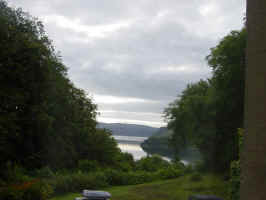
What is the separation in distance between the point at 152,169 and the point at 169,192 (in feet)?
27.9

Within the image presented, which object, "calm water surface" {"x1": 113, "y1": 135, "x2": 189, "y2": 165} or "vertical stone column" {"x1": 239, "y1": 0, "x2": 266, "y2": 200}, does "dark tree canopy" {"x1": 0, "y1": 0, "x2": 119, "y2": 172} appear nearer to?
"calm water surface" {"x1": 113, "y1": 135, "x2": 189, "y2": 165}

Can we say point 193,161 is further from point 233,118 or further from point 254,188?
point 254,188

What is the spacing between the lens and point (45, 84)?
14.1 m

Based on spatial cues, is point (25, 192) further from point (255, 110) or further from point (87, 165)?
point (255, 110)

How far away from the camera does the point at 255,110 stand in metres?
1.69

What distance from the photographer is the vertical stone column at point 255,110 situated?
162 cm

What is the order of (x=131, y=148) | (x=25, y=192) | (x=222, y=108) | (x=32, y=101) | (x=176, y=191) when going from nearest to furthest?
(x=25, y=192)
(x=176, y=191)
(x=222, y=108)
(x=32, y=101)
(x=131, y=148)

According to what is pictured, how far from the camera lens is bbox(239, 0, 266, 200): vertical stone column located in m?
1.62

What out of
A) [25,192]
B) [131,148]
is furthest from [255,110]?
[131,148]

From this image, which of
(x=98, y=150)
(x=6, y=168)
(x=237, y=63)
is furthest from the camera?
(x=98, y=150)

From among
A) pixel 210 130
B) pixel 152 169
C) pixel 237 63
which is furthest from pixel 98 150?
pixel 237 63

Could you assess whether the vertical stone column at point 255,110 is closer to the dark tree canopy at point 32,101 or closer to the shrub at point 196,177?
the dark tree canopy at point 32,101

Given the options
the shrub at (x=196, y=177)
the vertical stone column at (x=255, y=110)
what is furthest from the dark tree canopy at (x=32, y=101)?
the vertical stone column at (x=255, y=110)

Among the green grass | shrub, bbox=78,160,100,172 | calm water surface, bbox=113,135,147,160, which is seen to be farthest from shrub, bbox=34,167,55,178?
calm water surface, bbox=113,135,147,160
